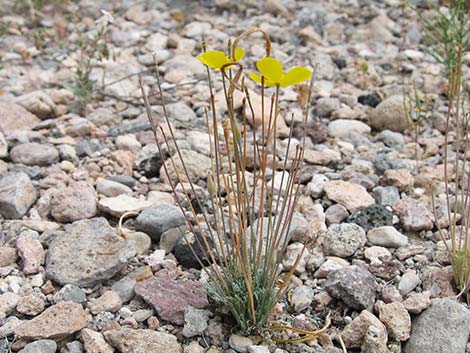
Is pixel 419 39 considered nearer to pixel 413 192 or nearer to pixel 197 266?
pixel 413 192

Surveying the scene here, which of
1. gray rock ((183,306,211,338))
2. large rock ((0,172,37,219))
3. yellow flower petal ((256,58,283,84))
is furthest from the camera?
large rock ((0,172,37,219))

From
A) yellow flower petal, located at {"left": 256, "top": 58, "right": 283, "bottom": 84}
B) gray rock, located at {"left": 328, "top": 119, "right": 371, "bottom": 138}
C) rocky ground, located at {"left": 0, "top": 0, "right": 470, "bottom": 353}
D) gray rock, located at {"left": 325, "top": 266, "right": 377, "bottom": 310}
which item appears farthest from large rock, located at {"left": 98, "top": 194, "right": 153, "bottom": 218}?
gray rock, located at {"left": 328, "top": 119, "right": 371, "bottom": 138}

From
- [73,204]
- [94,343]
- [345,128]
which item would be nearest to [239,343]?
[94,343]

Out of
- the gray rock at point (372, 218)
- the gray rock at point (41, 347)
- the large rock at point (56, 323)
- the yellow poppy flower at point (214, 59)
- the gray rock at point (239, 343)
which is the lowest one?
the gray rock at point (372, 218)

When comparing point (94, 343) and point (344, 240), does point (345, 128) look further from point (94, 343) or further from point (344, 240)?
point (94, 343)

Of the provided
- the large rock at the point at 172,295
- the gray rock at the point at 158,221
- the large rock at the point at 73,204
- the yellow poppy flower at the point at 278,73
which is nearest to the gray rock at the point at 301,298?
the large rock at the point at 172,295

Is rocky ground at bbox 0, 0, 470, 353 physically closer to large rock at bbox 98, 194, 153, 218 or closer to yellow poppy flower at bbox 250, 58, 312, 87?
large rock at bbox 98, 194, 153, 218

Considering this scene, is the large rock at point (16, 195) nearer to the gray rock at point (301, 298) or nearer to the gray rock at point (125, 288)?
the gray rock at point (125, 288)
